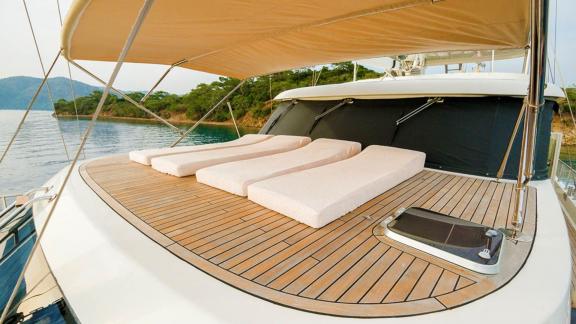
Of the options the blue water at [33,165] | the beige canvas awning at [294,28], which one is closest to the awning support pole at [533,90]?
the beige canvas awning at [294,28]

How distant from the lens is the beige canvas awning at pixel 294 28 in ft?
6.14

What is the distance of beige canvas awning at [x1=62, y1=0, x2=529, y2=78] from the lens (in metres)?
1.87

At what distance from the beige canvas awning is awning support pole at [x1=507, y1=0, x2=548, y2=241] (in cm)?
65

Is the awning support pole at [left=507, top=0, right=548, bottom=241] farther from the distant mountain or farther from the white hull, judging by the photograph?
the distant mountain

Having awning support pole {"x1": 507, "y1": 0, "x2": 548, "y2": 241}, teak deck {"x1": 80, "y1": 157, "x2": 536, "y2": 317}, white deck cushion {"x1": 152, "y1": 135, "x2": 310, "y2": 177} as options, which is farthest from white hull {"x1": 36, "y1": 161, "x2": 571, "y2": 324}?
white deck cushion {"x1": 152, "y1": 135, "x2": 310, "y2": 177}

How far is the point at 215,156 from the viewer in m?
3.21

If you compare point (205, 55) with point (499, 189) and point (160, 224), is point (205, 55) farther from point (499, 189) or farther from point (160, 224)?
point (499, 189)

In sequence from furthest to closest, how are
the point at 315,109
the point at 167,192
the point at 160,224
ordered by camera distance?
the point at 315,109, the point at 167,192, the point at 160,224

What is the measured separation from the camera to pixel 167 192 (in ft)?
7.75

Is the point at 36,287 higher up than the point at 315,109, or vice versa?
the point at 315,109

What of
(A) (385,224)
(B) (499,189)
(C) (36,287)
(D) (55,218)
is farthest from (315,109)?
(C) (36,287)

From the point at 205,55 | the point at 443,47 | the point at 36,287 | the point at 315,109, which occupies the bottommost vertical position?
the point at 36,287

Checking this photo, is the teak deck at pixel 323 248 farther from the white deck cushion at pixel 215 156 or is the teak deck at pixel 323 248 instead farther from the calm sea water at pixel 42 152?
the calm sea water at pixel 42 152

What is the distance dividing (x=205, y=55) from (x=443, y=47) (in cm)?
257
